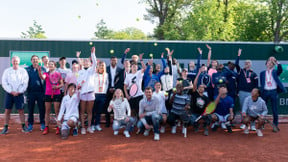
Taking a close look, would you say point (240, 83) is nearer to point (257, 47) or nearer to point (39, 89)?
point (257, 47)

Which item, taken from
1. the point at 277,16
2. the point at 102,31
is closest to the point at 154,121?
the point at 277,16

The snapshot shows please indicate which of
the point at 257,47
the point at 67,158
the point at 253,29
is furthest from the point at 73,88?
the point at 253,29

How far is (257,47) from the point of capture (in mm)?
9352

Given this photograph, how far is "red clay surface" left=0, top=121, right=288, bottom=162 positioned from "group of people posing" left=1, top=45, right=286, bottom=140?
318 millimetres

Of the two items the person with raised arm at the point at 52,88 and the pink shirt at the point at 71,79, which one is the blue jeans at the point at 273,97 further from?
the person with raised arm at the point at 52,88

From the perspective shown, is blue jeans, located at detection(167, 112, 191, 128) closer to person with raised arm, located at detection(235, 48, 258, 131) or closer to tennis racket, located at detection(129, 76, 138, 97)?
tennis racket, located at detection(129, 76, 138, 97)

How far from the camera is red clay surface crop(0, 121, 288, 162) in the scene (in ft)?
16.4

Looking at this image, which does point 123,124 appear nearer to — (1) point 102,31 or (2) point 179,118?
(2) point 179,118

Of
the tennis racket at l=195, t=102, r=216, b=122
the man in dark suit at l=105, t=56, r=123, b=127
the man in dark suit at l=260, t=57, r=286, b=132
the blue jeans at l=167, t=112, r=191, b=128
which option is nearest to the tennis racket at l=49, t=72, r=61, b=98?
the man in dark suit at l=105, t=56, r=123, b=127

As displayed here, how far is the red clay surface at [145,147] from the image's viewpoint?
16.4 feet

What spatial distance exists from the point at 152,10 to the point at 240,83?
24723 mm

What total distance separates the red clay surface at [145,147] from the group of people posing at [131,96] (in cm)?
32

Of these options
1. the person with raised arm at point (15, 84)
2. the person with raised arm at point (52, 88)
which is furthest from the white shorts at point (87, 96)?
the person with raised arm at point (15, 84)

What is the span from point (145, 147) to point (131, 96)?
79.2 inches
